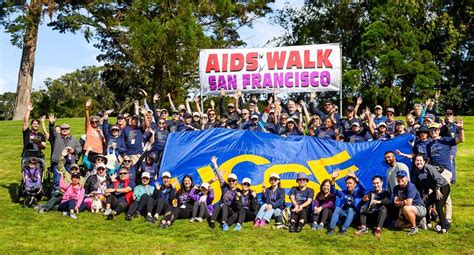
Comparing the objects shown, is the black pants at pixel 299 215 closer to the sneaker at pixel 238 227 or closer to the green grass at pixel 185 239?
the green grass at pixel 185 239

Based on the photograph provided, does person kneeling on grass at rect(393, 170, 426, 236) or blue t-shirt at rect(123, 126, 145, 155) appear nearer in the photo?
person kneeling on grass at rect(393, 170, 426, 236)

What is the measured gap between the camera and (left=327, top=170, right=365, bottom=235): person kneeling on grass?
33.7 feet

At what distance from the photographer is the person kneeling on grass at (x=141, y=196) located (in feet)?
36.9

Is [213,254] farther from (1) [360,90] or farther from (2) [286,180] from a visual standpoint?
(1) [360,90]

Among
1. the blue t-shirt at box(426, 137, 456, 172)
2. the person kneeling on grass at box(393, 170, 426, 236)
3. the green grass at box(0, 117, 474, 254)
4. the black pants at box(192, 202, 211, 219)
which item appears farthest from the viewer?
the black pants at box(192, 202, 211, 219)

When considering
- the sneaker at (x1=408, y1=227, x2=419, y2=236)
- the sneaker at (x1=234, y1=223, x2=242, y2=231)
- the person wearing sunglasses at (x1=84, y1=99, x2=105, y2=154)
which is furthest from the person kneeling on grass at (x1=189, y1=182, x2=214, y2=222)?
the sneaker at (x1=408, y1=227, x2=419, y2=236)

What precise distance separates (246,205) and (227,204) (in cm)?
36

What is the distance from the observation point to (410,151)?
37.2 feet

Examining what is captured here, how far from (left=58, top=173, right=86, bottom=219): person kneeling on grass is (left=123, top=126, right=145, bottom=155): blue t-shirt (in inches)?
53.6

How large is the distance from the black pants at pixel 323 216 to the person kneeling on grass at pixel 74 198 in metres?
4.74

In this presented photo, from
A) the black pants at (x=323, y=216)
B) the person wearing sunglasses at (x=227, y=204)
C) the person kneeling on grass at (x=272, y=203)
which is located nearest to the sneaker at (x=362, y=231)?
the black pants at (x=323, y=216)

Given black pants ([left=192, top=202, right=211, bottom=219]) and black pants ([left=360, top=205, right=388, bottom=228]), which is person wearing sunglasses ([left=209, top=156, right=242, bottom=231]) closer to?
black pants ([left=192, top=202, right=211, bottom=219])

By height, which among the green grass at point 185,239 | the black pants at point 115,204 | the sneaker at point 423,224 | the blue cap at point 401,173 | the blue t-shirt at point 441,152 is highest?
the blue t-shirt at point 441,152

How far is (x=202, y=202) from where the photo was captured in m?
11.2
